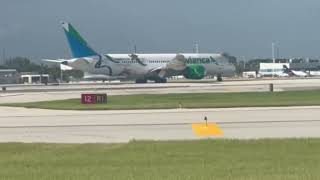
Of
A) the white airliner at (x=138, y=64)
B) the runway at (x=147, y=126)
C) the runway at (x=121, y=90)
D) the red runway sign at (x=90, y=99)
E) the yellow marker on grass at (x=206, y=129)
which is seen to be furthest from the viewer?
the white airliner at (x=138, y=64)

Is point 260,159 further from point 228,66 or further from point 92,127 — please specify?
point 228,66

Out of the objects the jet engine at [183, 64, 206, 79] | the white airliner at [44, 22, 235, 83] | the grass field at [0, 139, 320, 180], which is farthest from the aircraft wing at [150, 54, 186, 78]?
the grass field at [0, 139, 320, 180]

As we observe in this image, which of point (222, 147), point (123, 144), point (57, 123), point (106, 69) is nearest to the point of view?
point (222, 147)

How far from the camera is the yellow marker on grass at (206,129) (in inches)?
853

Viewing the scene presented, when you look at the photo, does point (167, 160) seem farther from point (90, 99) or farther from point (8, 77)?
point (8, 77)

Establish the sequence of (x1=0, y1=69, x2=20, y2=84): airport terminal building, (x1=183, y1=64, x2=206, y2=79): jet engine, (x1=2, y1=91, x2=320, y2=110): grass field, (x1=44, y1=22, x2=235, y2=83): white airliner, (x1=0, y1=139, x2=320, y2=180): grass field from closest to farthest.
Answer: (x1=0, y1=139, x2=320, y2=180): grass field
(x1=2, y1=91, x2=320, y2=110): grass field
(x1=44, y1=22, x2=235, y2=83): white airliner
(x1=183, y1=64, x2=206, y2=79): jet engine
(x1=0, y1=69, x2=20, y2=84): airport terminal building

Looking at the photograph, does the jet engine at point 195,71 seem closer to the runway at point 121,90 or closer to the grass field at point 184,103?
the runway at point 121,90

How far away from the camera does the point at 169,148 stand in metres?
17.2

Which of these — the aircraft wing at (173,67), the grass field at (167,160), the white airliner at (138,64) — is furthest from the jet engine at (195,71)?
the grass field at (167,160)

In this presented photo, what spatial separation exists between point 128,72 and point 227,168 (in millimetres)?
84299

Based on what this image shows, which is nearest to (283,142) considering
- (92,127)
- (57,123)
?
(92,127)

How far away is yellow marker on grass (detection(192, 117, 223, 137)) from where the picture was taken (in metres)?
21.7

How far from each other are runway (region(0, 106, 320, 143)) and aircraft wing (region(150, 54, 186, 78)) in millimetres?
63468

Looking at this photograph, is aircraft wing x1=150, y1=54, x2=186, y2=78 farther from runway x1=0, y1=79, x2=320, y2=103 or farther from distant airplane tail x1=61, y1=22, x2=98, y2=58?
runway x1=0, y1=79, x2=320, y2=103
